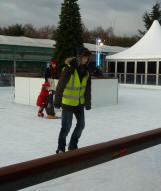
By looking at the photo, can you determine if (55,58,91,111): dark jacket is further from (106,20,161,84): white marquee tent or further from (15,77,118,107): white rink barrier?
(106,20,161,84): white marquee tent

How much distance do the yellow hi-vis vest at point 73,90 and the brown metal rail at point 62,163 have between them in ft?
5.11

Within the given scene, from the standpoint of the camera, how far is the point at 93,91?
946 centimetres

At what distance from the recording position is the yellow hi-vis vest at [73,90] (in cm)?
362

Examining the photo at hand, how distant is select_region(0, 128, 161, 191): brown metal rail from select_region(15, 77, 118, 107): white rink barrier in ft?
24.2

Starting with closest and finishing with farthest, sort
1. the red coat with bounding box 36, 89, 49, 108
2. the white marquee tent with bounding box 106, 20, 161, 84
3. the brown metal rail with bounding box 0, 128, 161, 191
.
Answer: the brown metal rail with bounding box 0, 128, 161, 191 → the red coat with bounding box 36, 89, 49, 108 → the white marquee tent with bounding box 106, 20, 161, 84

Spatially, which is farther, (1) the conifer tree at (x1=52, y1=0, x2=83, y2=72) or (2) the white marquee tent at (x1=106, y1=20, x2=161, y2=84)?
(2) the white marquee tent at (x1=106, y1=20, x2=161, y2=84)

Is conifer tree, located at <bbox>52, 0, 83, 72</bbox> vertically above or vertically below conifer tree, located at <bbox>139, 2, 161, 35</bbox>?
below

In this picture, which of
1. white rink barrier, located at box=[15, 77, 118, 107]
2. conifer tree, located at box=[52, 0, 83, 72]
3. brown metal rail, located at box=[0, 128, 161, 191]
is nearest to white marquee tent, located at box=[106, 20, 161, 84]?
conifer tree, located at box=[52, 0, 83, 72]

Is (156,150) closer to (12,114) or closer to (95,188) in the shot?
(95,188)

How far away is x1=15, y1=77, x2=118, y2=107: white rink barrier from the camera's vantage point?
9484mm

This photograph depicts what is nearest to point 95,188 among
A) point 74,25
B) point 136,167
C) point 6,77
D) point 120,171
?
point 120,171

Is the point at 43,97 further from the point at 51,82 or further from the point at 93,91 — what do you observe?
the point at 93,91

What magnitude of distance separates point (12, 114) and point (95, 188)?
5452 mm

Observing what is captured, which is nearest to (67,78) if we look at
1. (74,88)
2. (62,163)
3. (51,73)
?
(74,88)
